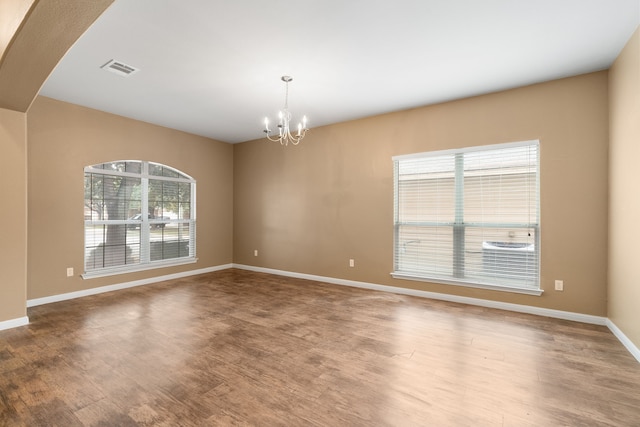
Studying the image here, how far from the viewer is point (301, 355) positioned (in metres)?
2.62

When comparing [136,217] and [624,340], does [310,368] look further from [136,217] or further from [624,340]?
[136,217]

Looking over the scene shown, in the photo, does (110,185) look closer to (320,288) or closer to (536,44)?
(320,288)

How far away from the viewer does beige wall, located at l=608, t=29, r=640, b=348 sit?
261 centimetres

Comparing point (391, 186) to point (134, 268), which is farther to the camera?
point (134, 268)

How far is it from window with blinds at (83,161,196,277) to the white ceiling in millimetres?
1205

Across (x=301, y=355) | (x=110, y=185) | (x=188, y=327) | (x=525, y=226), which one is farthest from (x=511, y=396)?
(x=110, y=185)

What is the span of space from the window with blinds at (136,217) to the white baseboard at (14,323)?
3.97 feet

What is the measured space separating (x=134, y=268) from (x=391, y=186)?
14.8 feet

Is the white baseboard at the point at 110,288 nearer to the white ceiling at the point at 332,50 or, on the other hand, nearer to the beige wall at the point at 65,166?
the beige wall at the point at 65,166

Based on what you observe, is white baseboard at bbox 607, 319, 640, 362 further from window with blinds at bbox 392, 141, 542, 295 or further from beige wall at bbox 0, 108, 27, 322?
beige wall at bbox 0, 108, 27, 322

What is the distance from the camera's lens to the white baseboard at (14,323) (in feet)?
10.3

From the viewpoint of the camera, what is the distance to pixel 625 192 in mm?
2838

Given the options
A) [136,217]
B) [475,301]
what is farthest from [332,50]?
[136,217]

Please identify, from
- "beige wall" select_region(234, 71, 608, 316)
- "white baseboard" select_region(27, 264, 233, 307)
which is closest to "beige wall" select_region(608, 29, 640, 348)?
"beige wall" select_region(234, 71, 608, 316)
